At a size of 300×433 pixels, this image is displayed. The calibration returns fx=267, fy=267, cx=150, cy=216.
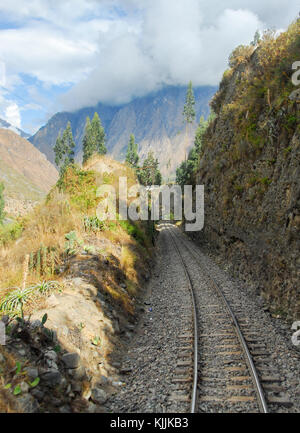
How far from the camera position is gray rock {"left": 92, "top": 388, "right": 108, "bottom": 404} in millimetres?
5121

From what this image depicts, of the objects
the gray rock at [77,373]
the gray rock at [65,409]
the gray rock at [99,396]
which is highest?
the gray rock at [77,373]

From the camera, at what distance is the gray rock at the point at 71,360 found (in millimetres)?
5110

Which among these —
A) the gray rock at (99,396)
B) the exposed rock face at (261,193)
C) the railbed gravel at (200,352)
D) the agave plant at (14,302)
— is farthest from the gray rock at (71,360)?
the exposed rock face at (261,193)

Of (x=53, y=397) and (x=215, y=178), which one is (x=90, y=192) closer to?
(x=53, y=397)

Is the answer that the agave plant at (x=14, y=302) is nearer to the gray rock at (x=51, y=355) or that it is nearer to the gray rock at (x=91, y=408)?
the gray rock at (x=51, y=355)

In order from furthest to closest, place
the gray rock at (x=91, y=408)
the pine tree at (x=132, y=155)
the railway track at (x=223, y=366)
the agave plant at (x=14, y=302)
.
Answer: the pine tree at (x=132, y=155)
the agave plant at (x=14, y=302)
the railway track at (x=223, y=366)
the gray rock at (x=91, y=408)

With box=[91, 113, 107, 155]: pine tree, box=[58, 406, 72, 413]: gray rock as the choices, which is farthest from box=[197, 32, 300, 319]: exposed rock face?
box=[91, 113, 107, 155]: pine tree

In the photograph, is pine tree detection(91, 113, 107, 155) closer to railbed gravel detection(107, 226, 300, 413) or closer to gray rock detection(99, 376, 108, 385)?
railbed gravel detection(107, 226, 300, 413)

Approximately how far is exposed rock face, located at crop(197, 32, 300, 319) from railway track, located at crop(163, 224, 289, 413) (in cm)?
208

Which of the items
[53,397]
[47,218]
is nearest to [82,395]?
[53,397]

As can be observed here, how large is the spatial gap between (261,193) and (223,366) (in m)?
9.52

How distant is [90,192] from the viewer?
568 inches

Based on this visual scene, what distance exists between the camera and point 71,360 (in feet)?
16.9

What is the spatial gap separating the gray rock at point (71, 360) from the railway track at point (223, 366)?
2.02 meters
